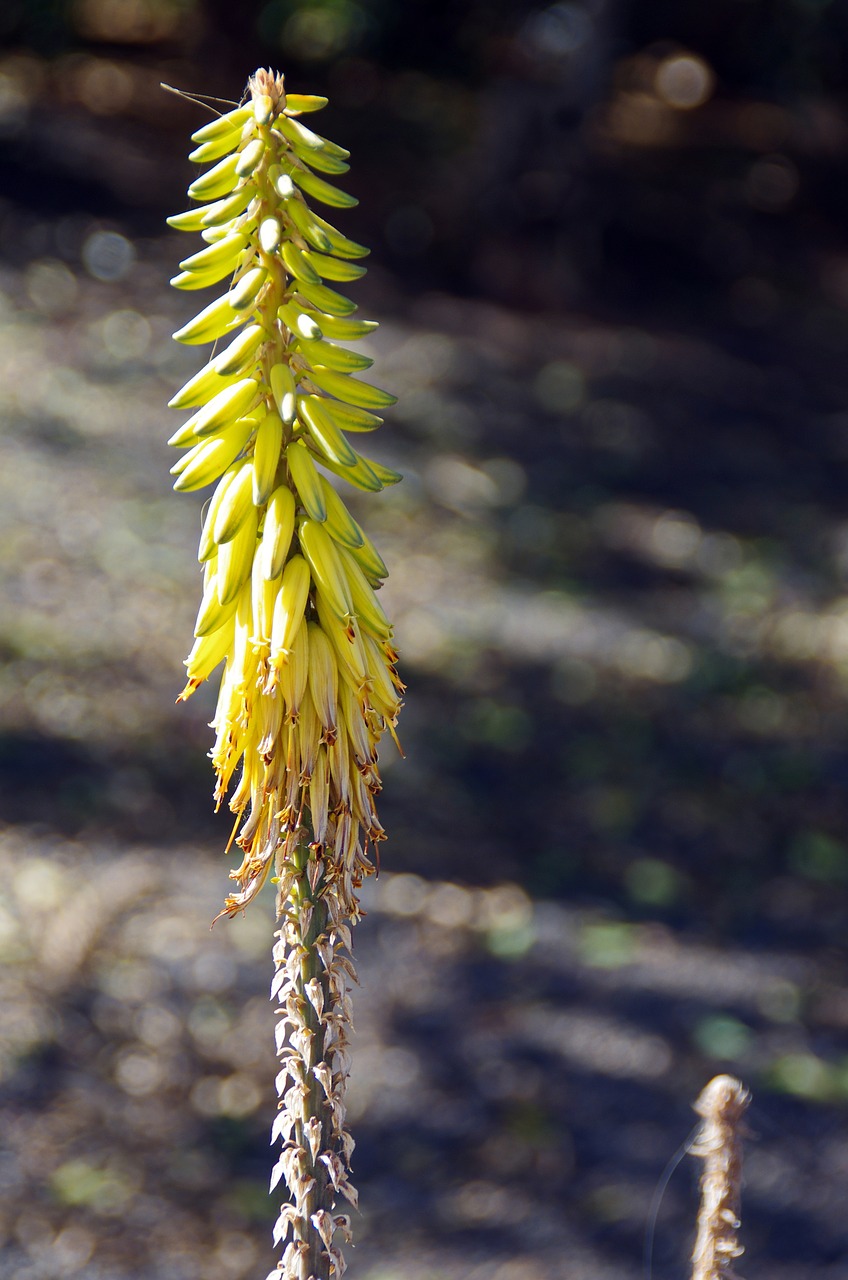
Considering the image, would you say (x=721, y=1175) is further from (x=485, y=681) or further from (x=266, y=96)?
(x=485, y=681)

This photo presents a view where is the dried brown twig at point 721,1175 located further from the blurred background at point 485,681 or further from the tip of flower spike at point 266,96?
the blurred background at point 485,681

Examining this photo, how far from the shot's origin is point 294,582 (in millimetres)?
2000

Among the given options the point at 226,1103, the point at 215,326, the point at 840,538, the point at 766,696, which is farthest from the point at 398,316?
the point at 215,326

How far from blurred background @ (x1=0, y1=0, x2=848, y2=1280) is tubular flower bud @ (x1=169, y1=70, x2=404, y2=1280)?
2.92 metres

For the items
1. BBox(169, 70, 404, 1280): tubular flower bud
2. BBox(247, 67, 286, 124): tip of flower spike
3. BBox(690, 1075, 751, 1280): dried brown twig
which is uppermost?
BBox(247, 67, 286, 124): tip of flower spike

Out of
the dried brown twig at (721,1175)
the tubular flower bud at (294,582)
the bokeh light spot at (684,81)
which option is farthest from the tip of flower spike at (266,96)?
the bokeh light spot at (684,81)

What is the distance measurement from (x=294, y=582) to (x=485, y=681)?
5487mm

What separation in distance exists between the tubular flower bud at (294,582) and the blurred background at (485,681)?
2923 mm

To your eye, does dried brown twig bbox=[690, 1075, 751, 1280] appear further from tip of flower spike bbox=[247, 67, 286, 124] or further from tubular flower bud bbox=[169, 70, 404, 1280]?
tip of flower spike bbox=[247, 67, 286, 124]

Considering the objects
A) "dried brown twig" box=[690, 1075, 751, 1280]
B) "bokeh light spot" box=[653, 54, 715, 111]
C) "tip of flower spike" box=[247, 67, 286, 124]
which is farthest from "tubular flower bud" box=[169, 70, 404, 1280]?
"bokeh light spot" box=[653, 54, 715, 111]

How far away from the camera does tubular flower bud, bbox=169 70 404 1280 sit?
1.90m

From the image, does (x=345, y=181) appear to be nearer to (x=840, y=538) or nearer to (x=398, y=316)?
(x=398, y=316)

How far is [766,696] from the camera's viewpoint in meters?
7.51

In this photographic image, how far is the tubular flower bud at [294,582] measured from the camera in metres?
1.90
